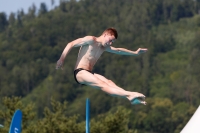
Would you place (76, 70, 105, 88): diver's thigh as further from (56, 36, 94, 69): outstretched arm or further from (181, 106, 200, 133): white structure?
(181, 106, 200, 133): white structure

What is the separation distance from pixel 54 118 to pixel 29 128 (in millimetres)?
4773

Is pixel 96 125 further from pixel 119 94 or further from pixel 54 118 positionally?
pixel 119 94

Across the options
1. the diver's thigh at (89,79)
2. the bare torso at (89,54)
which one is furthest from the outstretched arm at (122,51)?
the diver's thigh at (89,79)

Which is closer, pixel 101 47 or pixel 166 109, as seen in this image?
pixel 101 47

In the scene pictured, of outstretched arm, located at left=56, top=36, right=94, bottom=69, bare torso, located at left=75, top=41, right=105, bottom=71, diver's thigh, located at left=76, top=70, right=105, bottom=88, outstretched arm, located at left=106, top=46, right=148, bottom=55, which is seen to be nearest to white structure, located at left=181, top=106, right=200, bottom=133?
outstretched arm, located at left=106, top=46, right=148, bottom=55

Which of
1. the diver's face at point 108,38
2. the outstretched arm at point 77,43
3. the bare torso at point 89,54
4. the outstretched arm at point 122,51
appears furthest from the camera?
the outstretched arm at point 122,51

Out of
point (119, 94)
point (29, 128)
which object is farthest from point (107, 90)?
point (29, 128)

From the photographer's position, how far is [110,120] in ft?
162

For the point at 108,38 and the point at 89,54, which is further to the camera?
the point at 89,54

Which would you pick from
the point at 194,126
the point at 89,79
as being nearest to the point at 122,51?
the point at 89,79

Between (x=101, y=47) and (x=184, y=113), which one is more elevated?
(x=101, y=47)

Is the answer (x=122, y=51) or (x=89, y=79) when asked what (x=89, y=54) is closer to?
(x=89, y=79)

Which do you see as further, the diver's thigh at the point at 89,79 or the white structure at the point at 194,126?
the white structure at the point at 194,126

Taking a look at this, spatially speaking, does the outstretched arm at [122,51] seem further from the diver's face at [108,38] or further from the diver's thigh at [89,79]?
the diver's thigh at [89,79]
